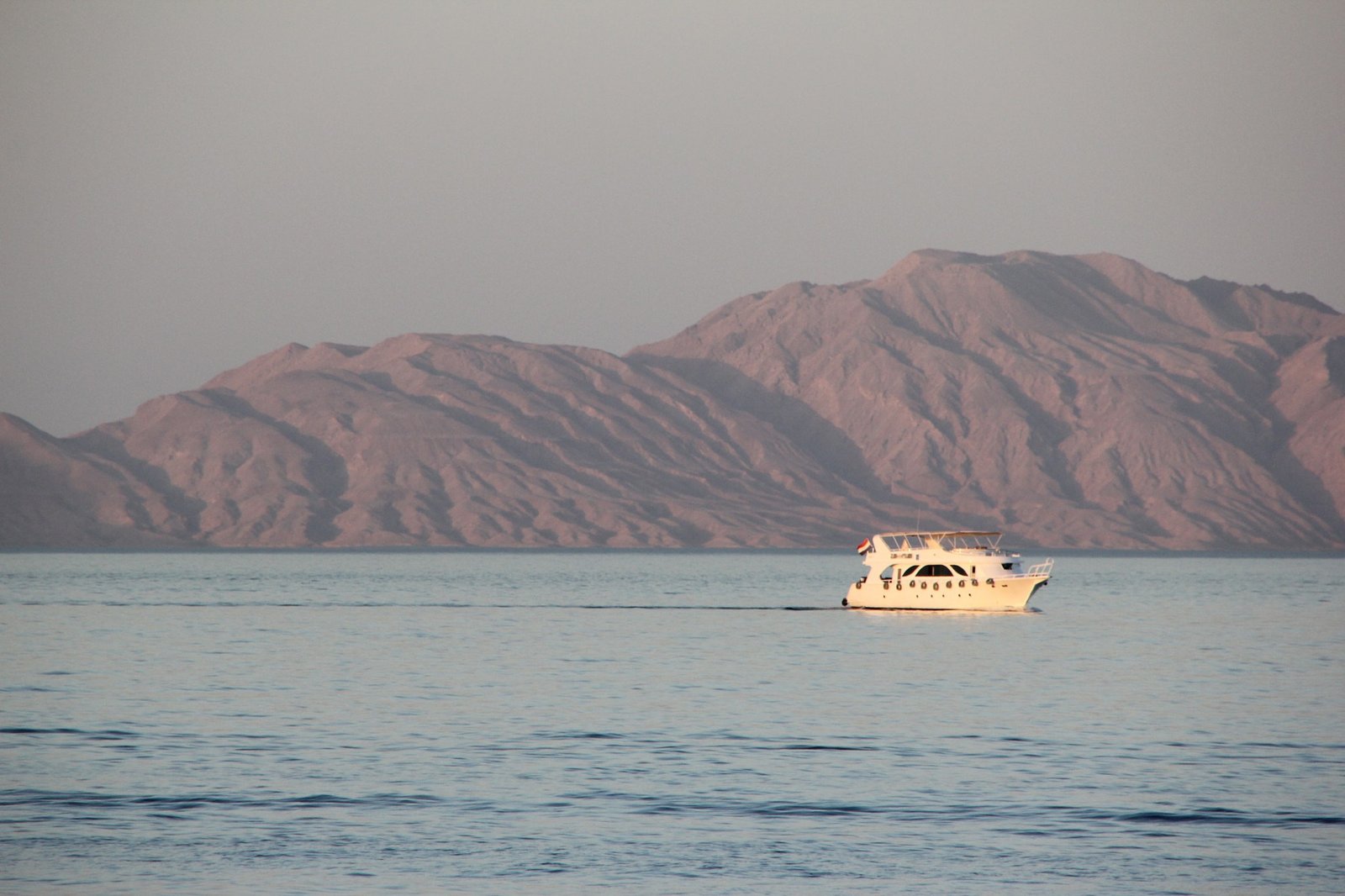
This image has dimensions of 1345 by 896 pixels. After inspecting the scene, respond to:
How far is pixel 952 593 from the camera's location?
128750 mm

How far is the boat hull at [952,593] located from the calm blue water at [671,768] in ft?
87.7

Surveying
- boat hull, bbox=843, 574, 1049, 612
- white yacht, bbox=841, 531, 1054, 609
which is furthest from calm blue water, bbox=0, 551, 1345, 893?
boat hull, bbox=843, 574, 1049, 612

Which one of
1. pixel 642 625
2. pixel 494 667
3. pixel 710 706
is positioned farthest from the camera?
pixel 642 625

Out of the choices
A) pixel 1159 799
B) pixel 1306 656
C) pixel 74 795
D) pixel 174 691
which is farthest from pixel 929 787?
pixel 1306 656

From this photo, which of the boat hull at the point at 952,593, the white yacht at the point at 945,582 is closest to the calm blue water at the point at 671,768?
the white yacht at the point at 945,582

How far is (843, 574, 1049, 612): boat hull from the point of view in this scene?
128 meters

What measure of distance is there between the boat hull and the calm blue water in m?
26.7

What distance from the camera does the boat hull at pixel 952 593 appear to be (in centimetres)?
12850

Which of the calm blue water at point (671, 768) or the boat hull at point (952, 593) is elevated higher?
the boat hull at point (952, 593)

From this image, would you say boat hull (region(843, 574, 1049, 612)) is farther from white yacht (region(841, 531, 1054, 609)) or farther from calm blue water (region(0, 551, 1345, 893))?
calm blue water (region(0, 551, 1345, 893))

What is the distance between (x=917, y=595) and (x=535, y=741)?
79.4 meters

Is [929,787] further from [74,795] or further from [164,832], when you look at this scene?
[74,795]

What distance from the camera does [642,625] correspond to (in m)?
124

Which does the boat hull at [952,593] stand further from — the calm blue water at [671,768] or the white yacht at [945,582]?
the calm blue water at [671,768]
